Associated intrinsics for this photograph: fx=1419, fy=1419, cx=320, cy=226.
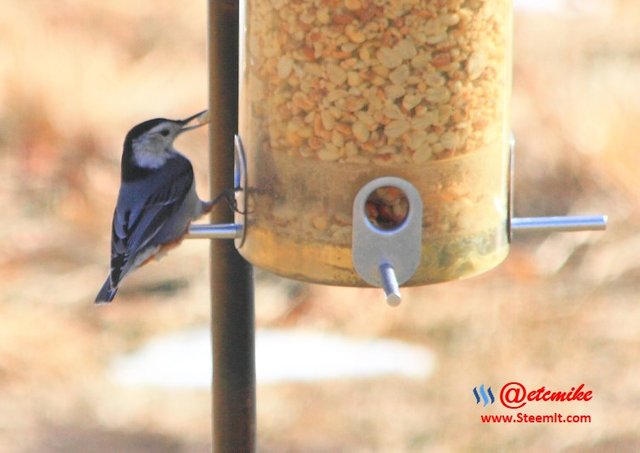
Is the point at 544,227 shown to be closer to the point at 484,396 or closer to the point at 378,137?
the point at 378,137

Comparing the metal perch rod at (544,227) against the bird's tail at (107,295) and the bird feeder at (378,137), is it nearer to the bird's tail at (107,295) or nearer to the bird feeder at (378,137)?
the bird feeder at (378,137)

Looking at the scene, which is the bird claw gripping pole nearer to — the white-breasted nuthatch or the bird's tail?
the white-breasted nuthatch

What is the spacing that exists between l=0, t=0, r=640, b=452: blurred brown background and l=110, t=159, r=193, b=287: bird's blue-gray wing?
1798 millimetres

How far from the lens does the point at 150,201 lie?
4297 millimetres

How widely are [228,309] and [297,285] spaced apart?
2869 millimetres

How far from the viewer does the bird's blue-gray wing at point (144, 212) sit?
13.7 ft

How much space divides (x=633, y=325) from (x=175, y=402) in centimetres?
205

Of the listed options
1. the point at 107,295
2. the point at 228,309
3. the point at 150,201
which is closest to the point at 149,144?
the point at 150,201

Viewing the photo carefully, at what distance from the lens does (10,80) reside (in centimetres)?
690

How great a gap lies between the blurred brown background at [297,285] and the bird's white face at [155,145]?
1811 mm

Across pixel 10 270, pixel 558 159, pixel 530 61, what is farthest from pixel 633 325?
pixel 10 270

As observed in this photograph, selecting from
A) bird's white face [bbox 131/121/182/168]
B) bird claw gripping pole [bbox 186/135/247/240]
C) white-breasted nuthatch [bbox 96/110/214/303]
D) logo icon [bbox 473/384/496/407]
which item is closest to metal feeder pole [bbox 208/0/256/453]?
bird claw gripping pole [bbox 186/135/247/240]

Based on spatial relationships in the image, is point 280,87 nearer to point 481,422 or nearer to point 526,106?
point 481,422

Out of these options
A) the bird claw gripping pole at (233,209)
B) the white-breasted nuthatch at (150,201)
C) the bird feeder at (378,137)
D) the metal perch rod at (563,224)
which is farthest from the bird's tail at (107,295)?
the metal perch rod at (563,224)
